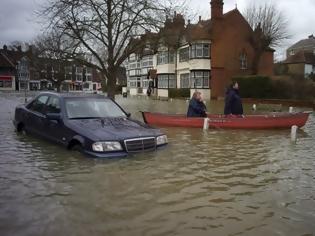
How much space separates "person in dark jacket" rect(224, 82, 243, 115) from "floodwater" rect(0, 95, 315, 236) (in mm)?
5990

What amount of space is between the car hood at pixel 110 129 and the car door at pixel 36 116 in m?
1.98

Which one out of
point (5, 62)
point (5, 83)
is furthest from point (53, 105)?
point (5, 83)

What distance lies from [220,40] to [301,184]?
4416 centimetres

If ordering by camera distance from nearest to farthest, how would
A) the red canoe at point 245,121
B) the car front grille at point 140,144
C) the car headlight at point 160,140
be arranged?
1. the car front grille at point 140,144
2. the car headlight at point 160,140
3. the red canoe at point 245,121

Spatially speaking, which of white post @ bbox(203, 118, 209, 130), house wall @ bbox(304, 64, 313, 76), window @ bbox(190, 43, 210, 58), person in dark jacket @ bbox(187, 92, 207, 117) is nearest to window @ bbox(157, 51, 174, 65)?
window @ bbox(190, 43, 210, 58)

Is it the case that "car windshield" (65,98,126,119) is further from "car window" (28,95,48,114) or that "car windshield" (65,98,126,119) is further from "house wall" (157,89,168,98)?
"house wall" (157,89,168,98)

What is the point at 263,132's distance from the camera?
17.4 m

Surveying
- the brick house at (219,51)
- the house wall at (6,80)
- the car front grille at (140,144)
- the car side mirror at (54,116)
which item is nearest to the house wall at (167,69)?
the brick house at (219,51)

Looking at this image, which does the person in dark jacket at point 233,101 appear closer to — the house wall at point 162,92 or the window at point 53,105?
the window at point 53,105

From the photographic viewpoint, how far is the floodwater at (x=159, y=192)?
235 inches

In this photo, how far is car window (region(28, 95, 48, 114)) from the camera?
12.7 meters

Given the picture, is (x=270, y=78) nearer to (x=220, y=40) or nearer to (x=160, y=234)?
(x=220, y=40)

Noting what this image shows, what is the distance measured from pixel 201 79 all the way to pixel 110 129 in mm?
42206

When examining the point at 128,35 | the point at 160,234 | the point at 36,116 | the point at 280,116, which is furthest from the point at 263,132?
the point at 160,234
